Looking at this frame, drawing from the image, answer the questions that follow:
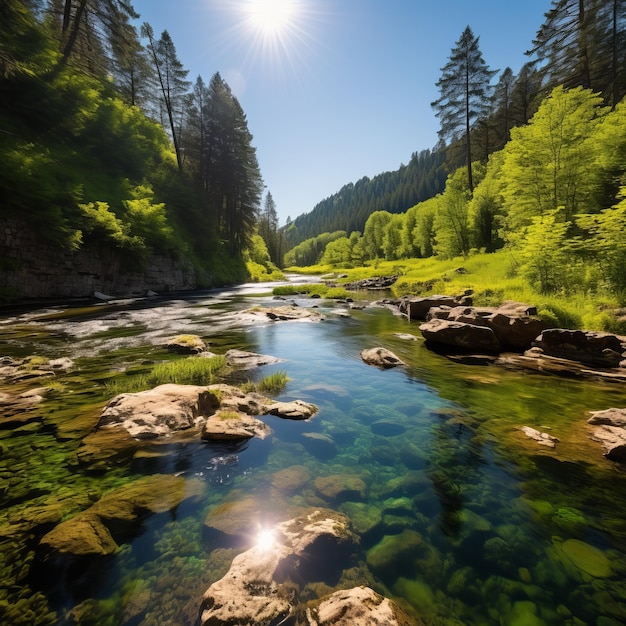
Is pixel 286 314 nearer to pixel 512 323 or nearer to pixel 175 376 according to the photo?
pixel 175 376

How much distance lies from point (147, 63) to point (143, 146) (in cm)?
1578

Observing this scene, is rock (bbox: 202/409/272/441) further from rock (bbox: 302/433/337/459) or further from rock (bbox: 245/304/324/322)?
rock (bbox: 245/304/324/322)

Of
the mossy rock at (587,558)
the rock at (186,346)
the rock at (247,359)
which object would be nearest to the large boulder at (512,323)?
the rock at (247,359)

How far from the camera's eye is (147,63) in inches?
1597

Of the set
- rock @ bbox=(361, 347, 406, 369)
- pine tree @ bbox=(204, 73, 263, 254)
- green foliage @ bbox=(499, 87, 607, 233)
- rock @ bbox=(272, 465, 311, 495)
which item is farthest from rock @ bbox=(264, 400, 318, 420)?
pine tree @ bbox=(204, 73, 263, 254)

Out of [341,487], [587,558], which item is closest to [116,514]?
[341,487]

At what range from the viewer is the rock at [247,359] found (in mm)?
9572

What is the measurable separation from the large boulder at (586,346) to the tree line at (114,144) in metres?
26.2

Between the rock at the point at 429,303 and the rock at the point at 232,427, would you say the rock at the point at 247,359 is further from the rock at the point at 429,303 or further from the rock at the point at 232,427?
the rock at the point at 429,303

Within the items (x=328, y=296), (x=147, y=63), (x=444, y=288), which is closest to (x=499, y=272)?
(x=444, y=288)

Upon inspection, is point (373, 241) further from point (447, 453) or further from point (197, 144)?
point (447, 453)

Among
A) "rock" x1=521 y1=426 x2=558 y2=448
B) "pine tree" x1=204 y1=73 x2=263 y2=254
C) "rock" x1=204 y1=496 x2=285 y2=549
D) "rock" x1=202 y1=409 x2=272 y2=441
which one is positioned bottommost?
"rock" x1=521 y1=426 x2=558 y2=448

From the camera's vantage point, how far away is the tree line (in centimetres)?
2108

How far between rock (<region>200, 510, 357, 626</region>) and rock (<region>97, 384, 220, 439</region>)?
310cm
